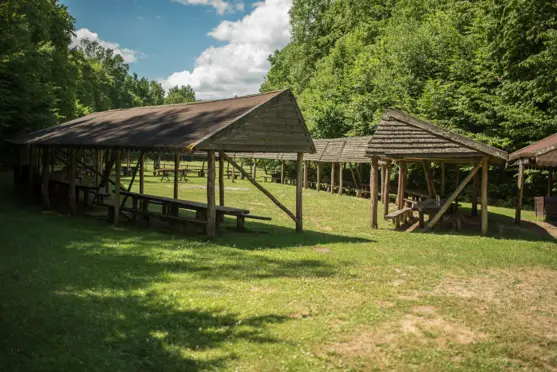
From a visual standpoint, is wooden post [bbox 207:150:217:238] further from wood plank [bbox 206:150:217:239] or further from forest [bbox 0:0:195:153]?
forest [bbox 0:0:195:153]

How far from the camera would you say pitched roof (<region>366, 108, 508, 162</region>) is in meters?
14.0

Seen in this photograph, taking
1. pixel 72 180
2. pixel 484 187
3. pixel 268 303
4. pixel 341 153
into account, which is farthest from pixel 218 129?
pixel 341 153

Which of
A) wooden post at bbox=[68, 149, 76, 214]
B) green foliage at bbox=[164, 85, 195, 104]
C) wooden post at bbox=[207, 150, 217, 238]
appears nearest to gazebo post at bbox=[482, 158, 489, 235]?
wooden post at bbox=[207, 150, 217, 238]

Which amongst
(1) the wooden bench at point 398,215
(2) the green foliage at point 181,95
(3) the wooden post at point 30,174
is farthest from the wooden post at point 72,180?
(2) the green foliage at point 181,95

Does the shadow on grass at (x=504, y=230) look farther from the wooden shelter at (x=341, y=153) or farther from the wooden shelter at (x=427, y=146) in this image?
the wooden shelter at (x=341, y=153)

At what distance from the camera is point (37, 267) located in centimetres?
863

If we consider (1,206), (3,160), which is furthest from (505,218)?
(3,160)

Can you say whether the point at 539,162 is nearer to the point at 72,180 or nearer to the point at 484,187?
the point at 484,187

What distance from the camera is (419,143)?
577 inches

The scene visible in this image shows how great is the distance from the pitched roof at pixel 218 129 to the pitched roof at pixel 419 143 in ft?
10.1

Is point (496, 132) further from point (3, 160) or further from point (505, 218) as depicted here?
point (3, 160)

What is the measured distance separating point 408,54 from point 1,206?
30.1 metres

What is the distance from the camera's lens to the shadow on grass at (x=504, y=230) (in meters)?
14.7

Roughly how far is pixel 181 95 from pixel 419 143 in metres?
148
